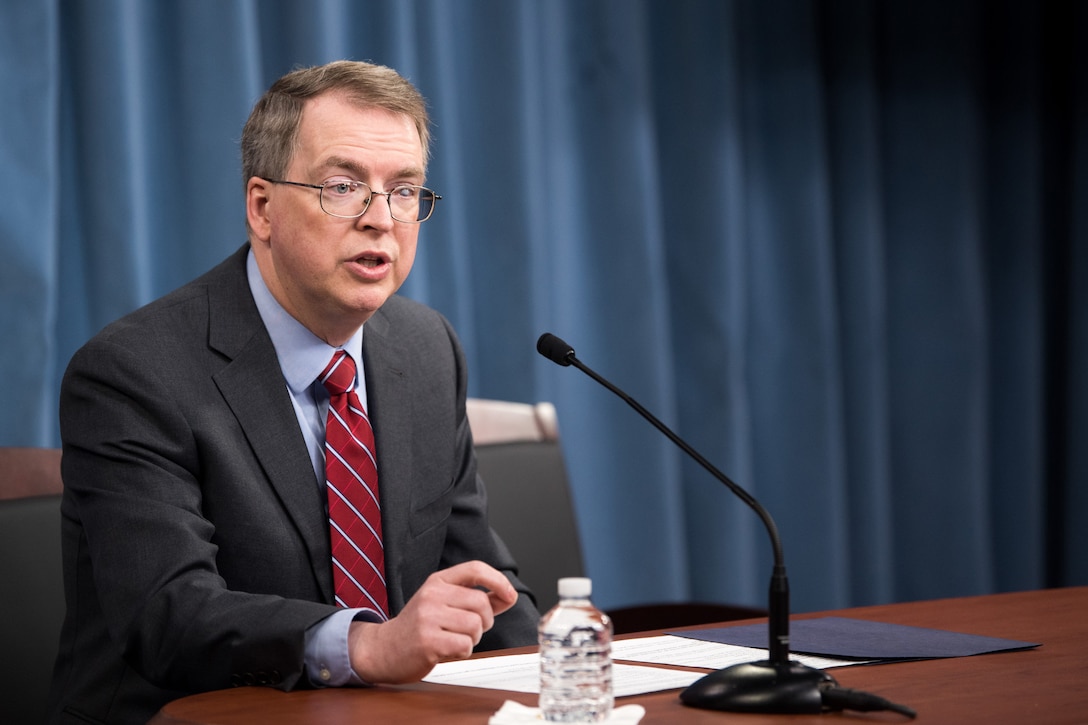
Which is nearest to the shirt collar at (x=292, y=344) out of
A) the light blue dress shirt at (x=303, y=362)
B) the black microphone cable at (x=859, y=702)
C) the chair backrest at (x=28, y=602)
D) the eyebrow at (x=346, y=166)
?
the light blue dress shirt at (x=303, y=362)

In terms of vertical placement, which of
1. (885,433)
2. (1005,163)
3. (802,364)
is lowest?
(885,433)

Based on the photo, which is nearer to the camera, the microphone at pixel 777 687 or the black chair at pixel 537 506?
the microphone at pixel 777 687

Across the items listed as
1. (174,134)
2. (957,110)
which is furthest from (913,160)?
(174,134)

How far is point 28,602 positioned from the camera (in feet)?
6.63

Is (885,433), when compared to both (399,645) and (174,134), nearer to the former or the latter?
(174,134)

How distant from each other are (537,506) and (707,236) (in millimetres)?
1292

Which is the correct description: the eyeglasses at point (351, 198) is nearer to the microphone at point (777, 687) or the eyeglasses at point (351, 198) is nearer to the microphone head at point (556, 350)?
the microphone head at point (556, 350)

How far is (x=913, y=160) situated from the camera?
161 inches

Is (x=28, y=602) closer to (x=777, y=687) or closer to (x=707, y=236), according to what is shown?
(x=777, y=687)

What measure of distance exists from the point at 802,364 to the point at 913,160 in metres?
0.85

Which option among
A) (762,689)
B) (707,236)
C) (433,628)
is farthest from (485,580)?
(707,236)

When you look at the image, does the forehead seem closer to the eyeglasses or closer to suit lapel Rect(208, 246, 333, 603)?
the eyeglasses

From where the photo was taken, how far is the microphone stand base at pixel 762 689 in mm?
1207

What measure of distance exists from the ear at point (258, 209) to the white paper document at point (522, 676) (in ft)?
2.72
